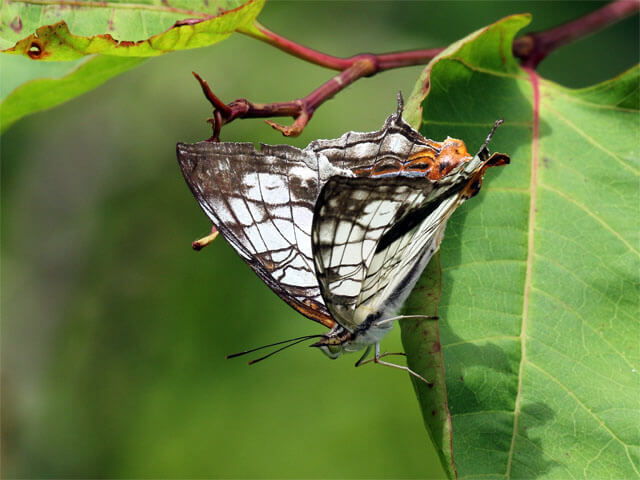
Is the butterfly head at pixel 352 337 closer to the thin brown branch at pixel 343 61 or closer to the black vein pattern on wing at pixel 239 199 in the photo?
the black vein pattern on wing at pixel 239 199

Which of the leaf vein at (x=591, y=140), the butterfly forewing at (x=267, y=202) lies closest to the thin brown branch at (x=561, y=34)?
the leaf vein at (x=591, y=140)

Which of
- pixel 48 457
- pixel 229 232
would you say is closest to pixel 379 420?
pixel 229 232

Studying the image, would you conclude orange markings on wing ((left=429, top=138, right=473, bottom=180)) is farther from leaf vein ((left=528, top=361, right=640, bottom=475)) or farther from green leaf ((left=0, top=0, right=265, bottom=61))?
green leaf ((left=0, top=0, right=265, bottom=61))

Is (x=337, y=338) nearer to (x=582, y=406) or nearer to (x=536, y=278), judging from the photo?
(x=536, y=278)

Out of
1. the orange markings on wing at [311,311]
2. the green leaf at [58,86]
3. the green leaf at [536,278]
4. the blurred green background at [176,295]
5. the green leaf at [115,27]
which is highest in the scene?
the green leaf at [115,27]

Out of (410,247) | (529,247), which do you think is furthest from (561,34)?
(410,247)

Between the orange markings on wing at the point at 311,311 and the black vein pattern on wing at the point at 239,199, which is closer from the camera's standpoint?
the black vein pattern on wing at the point at 239,199

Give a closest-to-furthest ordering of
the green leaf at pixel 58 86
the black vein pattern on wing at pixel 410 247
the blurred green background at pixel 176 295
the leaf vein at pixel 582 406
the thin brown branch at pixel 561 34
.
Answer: the leaf vein at pixel 582 406 → the black vein pattern on wing at pixel 410 247 → the green leaf at pixel 58 86 → the thin brown branch at pixel 561 34 → the blurred green background at pixel 176 295
